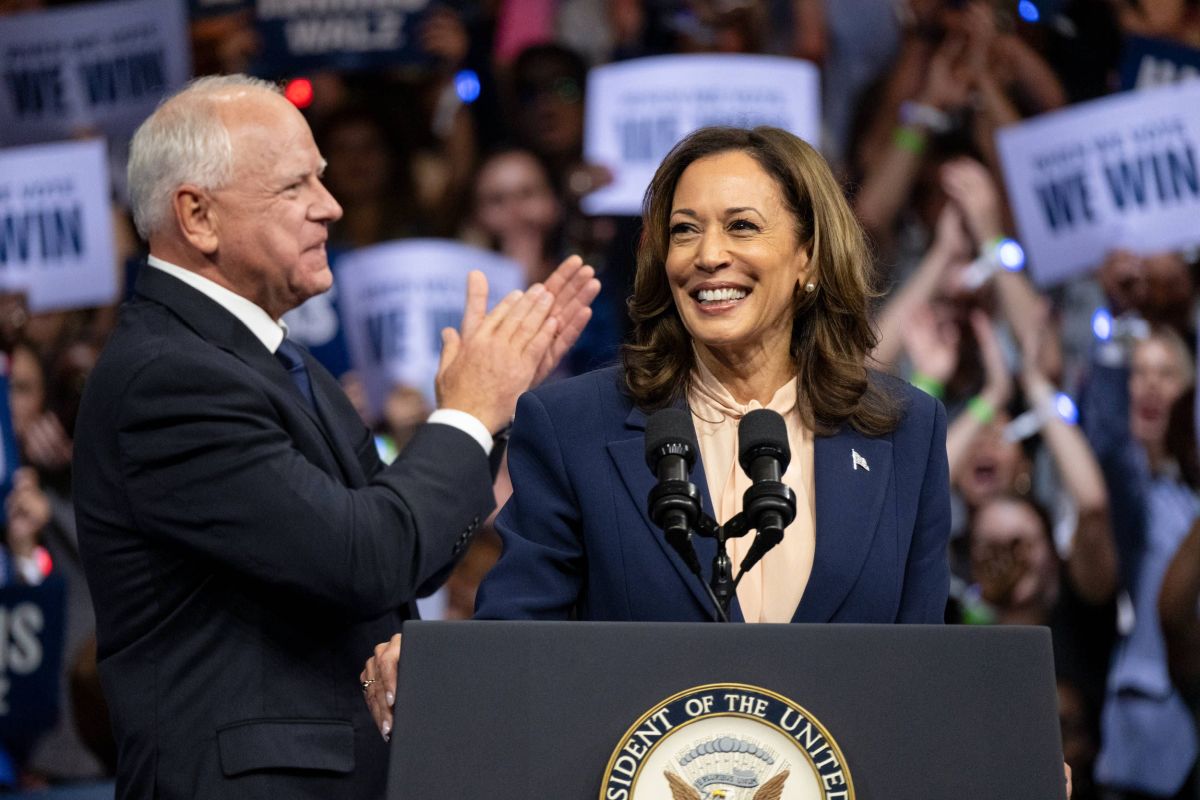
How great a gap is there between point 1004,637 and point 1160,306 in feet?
14.3

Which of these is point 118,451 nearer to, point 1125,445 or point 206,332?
point 206,332

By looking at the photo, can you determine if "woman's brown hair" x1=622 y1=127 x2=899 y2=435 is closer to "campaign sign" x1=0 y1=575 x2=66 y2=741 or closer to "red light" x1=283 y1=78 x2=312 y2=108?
"red light" x1=283 y1=78 x2=312 y2=108

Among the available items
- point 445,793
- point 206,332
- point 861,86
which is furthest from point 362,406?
point 445,793

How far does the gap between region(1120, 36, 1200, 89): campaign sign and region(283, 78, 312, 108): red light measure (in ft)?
10.8

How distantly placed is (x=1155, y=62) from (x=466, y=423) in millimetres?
4196

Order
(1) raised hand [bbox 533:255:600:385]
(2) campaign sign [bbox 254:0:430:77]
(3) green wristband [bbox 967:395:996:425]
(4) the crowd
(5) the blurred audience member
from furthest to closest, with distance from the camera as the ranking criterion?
1. (2) campaign sign [bbox 254:0:430:77]
2. (3) green wristband [bbox 967:395:996:425]
3. (4) the crowd
4. (5) the blurred audience member
5. (1) raised hand [bbox 533:255:600:385]

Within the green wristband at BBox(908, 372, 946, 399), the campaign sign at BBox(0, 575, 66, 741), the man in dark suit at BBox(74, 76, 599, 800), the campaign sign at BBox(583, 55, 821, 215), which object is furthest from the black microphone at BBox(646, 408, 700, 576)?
the campaign sign at BBox(0, 575, 66, 741)

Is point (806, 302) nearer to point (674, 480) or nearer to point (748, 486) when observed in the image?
point (748, 486)

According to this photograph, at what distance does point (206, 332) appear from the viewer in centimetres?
219

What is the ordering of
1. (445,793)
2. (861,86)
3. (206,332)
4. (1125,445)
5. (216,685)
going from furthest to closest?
1. (861,86)
2. (1125,445)
3. (206,332)
4. (216,685)
5. (445,793)

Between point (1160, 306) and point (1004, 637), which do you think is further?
point (1160, 306)

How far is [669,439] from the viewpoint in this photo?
160cm

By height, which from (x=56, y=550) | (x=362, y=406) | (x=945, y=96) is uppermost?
(x=945, y=96)

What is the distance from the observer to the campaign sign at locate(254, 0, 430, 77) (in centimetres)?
598
